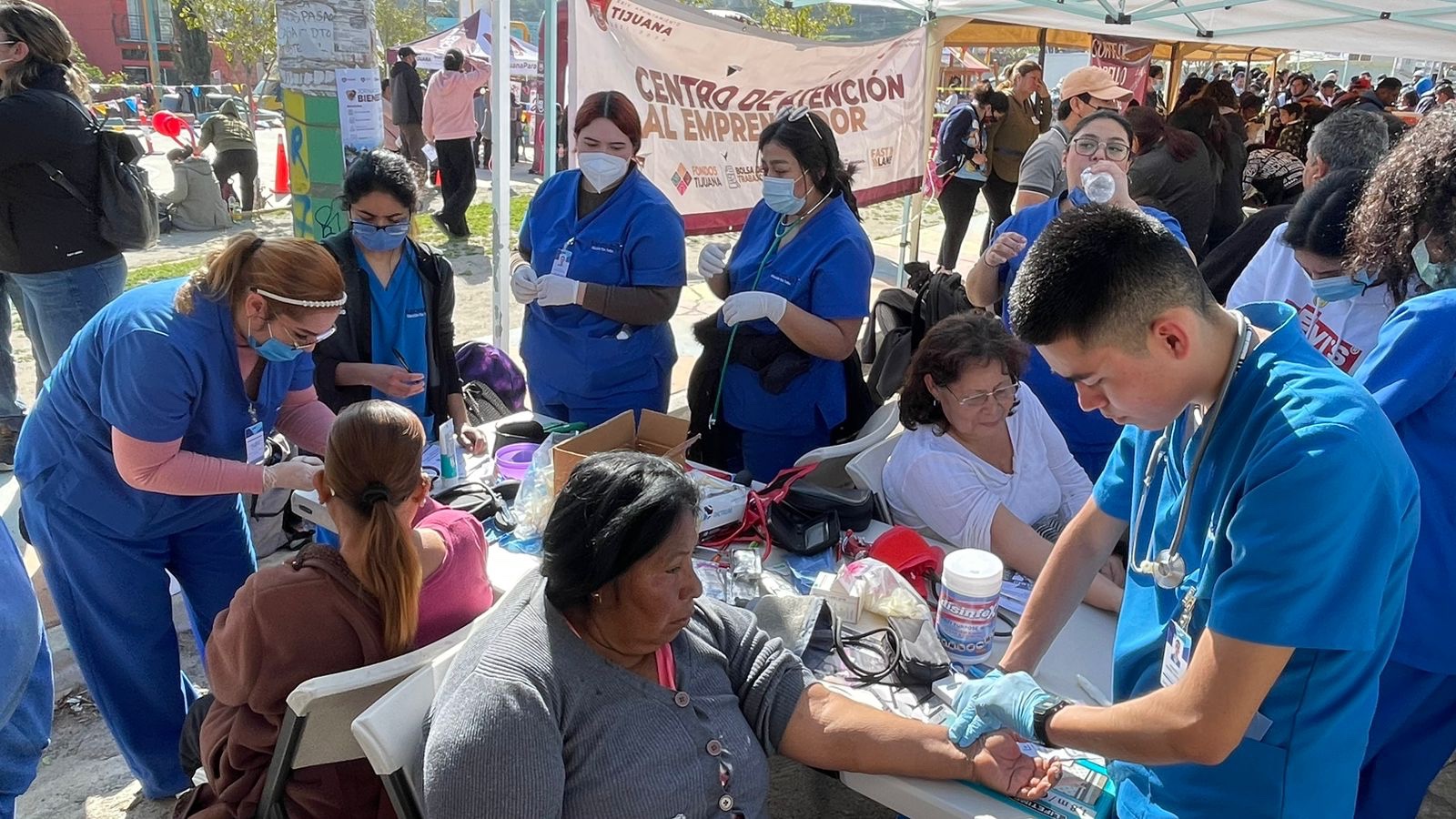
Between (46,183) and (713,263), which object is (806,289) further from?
(46,183)

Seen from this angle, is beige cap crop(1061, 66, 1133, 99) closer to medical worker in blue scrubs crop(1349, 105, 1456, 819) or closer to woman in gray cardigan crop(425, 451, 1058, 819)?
medical worker in blue scrubs crop(1349, 105, 1456, 819)

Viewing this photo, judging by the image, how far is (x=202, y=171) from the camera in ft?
29.0

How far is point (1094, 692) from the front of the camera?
1872 mm

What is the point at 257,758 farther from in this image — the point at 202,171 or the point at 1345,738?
the point at 202,171

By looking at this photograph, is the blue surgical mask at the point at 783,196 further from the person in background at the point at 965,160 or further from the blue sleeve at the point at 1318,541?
the person in background at the point at 965,160

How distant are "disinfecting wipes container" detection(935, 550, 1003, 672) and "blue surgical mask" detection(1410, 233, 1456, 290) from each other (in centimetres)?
106

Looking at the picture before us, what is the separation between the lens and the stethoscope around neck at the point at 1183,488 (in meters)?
1.23

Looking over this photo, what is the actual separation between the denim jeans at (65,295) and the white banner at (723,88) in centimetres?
201

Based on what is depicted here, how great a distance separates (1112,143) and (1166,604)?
2148mm

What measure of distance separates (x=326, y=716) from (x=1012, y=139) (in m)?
7.12

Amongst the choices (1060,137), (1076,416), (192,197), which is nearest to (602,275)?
(1076,416)

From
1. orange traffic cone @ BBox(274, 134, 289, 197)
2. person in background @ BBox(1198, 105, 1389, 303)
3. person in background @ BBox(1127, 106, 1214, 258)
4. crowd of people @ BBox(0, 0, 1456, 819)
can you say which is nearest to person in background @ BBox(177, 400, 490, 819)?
crowd of people @ BBox(0, 0, 1456, 819)

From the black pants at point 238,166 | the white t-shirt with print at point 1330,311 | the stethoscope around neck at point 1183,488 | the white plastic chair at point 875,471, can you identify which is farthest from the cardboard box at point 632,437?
the black pants at point 238,166

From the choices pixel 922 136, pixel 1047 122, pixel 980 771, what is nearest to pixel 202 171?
pixel 922 136
